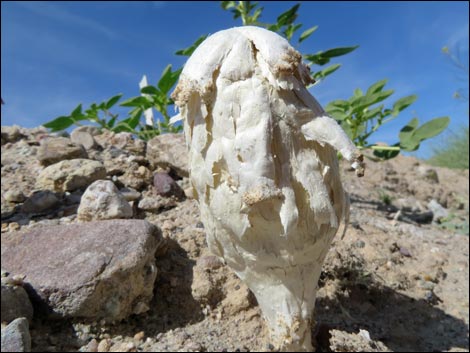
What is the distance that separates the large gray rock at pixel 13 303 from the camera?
1150 mm

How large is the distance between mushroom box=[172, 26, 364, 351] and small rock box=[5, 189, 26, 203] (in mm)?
1512

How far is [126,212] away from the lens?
1.63 metres

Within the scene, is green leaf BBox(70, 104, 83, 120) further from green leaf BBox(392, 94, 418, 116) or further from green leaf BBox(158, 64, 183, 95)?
green leaf BBox(392, 94, 418, 116)

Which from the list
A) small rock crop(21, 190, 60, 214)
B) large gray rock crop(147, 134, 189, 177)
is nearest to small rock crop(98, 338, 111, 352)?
small rock crop(21, 190, 60, 214)

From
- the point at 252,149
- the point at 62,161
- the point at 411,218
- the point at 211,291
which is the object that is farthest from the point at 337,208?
the point at 411,218

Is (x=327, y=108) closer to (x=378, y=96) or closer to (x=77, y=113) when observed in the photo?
(x=378, y=96)

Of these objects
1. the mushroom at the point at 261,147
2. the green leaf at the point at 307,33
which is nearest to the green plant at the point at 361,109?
the green leaf at the point at 307,33

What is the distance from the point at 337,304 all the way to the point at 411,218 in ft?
5.49

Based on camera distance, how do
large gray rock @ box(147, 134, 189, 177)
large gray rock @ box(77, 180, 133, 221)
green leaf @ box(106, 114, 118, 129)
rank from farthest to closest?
green leaf @ box(106, 114, 118, 129) < large gray rock @ box(147, 134, 189, 177) < large gray rock @ box(77, 180, 133, 221)

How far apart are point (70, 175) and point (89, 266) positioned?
3.02 feet

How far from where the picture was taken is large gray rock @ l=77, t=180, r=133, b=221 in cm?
159

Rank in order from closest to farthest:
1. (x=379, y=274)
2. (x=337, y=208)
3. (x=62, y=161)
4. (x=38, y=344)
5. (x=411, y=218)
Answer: (x=337, y=208) < (x=38, y=344) < (x=379, y=274) < (x=62, y=161) < (x=411, y=218)

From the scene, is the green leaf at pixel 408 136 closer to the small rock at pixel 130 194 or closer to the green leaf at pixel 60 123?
the small rock at pixel 130 194

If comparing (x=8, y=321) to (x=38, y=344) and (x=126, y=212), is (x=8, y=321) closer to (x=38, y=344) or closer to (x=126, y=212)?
(x=38, y=344)
